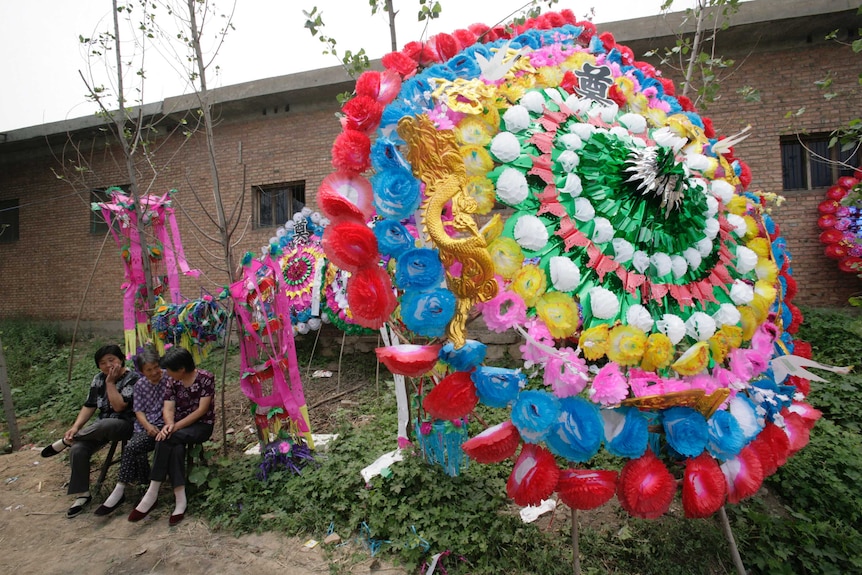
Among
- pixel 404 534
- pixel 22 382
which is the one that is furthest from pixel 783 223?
pixel 22 382

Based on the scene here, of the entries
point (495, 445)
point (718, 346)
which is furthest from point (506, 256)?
point (718, 346)

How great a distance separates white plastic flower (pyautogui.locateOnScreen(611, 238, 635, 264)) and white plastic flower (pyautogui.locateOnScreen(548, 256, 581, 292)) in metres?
0.22

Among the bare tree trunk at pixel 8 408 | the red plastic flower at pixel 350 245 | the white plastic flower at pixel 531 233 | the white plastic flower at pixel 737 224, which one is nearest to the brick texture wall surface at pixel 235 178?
the bare tree trunk at pixel 8 408

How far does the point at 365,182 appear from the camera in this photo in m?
1.70

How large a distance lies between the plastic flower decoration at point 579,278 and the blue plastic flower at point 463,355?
0.12 ft

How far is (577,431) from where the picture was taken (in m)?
1.42

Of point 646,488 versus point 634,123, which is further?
point 634,123

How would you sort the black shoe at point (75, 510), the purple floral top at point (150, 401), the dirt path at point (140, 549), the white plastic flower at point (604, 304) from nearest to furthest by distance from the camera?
the white plastic flower at point (604, 304) < the dirt path at point (140, 549) < the black shoe at point (75, 510) < the purple floral top at point (150, 401)

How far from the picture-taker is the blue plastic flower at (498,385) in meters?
1.49

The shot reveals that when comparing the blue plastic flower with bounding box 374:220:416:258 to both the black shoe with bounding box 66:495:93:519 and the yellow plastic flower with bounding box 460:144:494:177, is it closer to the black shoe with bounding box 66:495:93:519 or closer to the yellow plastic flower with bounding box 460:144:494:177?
the yellow plastic flower with bounding box 460:144:494:177

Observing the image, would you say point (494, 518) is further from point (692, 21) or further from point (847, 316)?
point (692, 21)

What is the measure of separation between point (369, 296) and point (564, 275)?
682 millimetres

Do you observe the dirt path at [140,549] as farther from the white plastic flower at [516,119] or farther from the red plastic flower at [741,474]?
the white plastic flower at [516,119]

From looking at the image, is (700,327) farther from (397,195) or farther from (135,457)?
(135,457)
